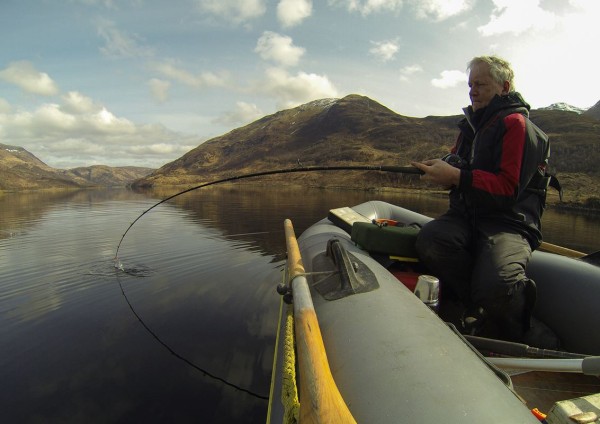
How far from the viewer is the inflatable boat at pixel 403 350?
1696 millimetres

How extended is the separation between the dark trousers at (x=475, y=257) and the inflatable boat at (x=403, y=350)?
0.34 meters

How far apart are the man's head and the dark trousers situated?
1332 mm

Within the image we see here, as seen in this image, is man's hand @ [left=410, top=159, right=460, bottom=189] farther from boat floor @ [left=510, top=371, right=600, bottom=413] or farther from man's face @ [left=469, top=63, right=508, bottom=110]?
boat floor @ [left=510, top=371, right=600, bottom=413]

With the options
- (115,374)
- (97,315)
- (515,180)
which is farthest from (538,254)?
(97,315)

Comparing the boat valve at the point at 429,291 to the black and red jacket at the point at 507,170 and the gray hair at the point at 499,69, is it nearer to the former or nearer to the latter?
the black and red jacket at the point at 507,170

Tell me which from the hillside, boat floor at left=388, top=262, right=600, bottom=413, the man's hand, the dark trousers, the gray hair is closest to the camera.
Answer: boat floor at left=388, top=262, right=600, bottom=413

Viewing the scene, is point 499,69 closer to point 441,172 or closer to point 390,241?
point 441,172

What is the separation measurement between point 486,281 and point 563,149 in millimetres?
103347

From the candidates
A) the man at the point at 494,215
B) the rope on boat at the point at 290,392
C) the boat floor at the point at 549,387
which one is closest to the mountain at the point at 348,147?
the man at the point at 494,215

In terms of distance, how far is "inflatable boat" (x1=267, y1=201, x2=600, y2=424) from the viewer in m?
1.70

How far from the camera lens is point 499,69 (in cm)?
363

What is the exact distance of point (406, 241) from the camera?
418 cm

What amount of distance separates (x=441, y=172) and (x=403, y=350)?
1939mm

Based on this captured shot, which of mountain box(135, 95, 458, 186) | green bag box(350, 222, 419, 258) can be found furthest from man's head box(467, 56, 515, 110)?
mountain box(135, 95, 458, 186)
